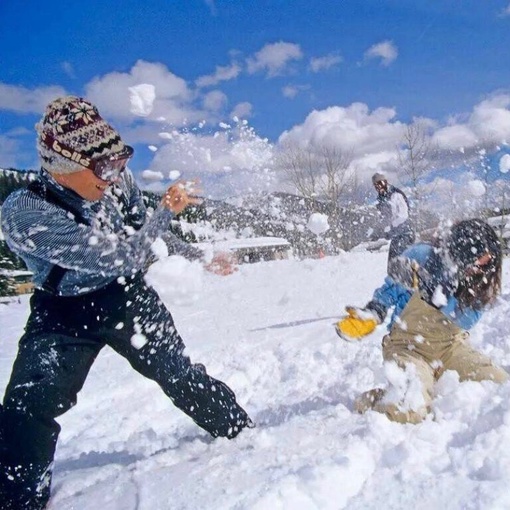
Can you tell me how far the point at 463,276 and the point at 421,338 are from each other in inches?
19.1

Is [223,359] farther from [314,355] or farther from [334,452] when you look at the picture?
[334,452]

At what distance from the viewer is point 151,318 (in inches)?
98.4

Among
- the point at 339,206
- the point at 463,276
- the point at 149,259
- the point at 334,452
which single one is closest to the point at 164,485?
A: the point at 334,452

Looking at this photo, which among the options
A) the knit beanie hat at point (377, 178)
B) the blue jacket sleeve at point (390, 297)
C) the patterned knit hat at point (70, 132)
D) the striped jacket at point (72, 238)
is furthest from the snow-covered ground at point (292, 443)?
the knit beanie hat at point (377, 178)

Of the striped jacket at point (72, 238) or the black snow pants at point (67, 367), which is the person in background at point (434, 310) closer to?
the black snow pants at point (67, 367)

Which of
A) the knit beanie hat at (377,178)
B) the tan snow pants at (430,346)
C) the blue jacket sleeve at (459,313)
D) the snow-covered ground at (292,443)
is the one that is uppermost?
the knit beanie hat at (377,178)

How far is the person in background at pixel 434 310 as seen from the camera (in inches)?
116

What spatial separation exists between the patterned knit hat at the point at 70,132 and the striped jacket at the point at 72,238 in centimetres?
9

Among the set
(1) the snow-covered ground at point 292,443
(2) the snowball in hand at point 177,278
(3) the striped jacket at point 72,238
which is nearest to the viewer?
(1) the snow-covered ground at point 292,443

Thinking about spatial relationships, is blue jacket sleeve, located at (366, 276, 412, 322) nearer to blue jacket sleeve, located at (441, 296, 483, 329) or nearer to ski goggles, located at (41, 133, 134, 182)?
blue jacket sleeve, located at (441, 296, 483, 329)

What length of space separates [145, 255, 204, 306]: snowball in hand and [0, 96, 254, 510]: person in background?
56 cm

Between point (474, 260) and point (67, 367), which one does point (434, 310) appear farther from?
point (67, 367)

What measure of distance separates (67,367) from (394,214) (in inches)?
205

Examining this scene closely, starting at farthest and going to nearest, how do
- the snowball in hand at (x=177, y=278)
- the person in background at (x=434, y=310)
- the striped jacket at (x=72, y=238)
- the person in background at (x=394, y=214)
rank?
the person in background at (x=394, y=214), the snowball in hand at (x=177, y=278), the person in background at (x=434, y=310), the striped jacket at (x=72, y=238)
